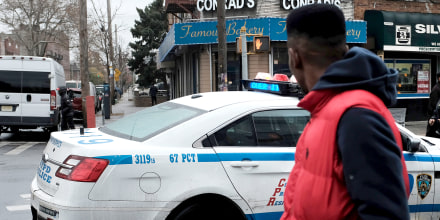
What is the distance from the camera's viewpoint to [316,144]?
5.25 ft

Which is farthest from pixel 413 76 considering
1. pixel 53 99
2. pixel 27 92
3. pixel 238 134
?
pixel 238 134

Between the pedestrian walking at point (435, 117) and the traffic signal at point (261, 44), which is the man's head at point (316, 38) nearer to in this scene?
the pedestrian walking at point (435, 117)

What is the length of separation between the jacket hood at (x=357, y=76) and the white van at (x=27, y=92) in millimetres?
13731

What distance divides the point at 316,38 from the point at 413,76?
737 inches

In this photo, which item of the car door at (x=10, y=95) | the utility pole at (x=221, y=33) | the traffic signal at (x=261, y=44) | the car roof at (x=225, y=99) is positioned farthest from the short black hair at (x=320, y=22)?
the car door at (x=10, y=95)

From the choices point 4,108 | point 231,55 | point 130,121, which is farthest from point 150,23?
point 130,121

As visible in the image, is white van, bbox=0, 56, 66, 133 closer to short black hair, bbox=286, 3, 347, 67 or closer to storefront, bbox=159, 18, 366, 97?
storefront, bbox=159, 18, 366, 97

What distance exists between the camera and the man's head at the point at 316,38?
5.49ft

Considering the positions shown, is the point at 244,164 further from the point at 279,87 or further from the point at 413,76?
the point at 413,76

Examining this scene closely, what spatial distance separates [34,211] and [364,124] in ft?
12.2

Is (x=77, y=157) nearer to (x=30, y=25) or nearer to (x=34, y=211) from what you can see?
(x=34, y=211)

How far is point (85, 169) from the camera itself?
366 centimetres

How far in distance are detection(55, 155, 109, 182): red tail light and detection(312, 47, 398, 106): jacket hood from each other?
240 centimetres

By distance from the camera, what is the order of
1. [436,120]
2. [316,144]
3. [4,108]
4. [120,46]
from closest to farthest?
[316,144]
[436,120]
[4,108]
[120,46]
